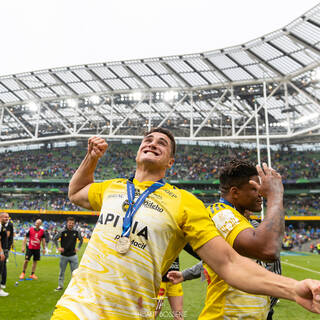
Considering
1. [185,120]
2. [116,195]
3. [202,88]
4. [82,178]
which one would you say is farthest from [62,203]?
[116,195]

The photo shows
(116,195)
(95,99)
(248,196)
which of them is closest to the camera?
(116,195)

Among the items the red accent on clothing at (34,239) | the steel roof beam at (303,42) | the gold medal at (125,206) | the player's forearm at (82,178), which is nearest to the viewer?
the gold medal at (125,206)

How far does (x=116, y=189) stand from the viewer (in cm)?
203

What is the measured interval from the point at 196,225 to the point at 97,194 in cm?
86

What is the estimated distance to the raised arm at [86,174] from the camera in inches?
88.4

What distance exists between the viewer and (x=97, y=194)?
2201mm

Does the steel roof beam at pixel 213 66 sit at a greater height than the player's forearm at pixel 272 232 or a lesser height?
greater

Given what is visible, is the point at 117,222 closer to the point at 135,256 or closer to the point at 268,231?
the point at 135,256

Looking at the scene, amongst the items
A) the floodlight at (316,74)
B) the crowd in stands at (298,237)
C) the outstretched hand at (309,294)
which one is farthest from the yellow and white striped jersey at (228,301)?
the crowd in stands at (298,237)

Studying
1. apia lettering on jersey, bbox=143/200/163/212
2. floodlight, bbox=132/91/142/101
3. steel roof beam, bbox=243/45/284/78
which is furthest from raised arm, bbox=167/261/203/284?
floodlight, bbox=132/91/142/101

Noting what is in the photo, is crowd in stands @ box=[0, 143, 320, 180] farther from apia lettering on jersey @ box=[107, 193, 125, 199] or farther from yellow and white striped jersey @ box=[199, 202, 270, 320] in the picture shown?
apia lettering on jersey @ box=[107, 193, 125, 199]

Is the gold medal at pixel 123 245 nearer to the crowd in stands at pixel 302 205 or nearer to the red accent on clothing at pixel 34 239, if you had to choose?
the red accent on clothing at pixel 34 239

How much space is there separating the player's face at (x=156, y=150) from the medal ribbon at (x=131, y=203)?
0.66 feet

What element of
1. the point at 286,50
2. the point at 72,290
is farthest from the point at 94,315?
the point at 286,50
